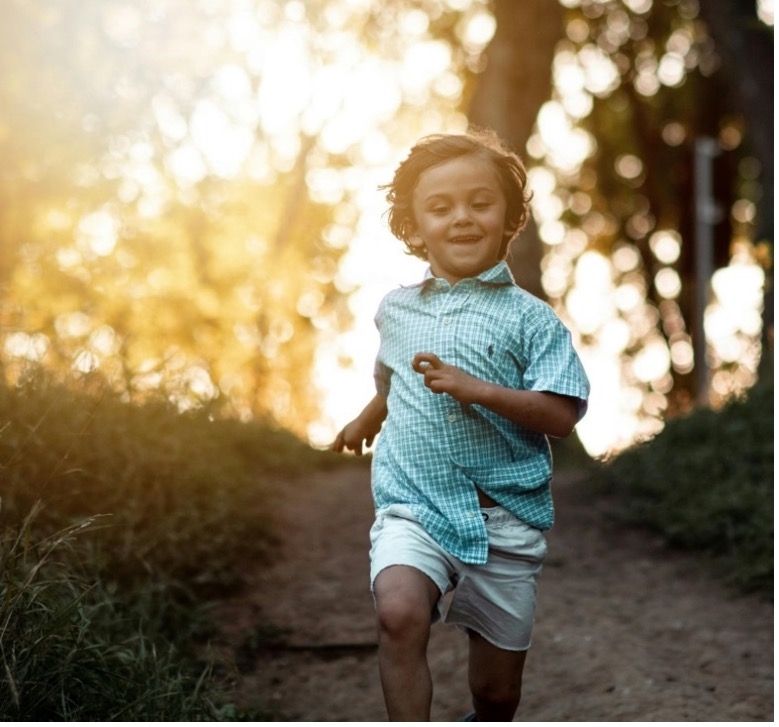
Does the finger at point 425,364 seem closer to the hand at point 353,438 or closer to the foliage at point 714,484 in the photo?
the hand at point 353,438

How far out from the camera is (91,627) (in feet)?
14.8

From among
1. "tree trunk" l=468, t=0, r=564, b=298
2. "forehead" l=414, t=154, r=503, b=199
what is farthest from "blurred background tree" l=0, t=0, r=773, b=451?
"forehead" l=414, t=154, r=503, b=199

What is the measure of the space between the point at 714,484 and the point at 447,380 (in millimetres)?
4791

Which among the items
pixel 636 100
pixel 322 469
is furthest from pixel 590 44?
pixel 322 469

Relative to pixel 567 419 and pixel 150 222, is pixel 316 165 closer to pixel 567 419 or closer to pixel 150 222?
pixel 150 222

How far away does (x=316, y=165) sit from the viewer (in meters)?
23.3

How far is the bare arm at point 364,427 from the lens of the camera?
3.73 meters

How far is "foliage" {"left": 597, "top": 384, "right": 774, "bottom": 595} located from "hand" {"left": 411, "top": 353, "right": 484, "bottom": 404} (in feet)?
11.8

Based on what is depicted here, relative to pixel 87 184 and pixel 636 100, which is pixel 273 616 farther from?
pixel 636 100

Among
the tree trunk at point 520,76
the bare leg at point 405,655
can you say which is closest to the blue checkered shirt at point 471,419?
the bare leg at point 405,655

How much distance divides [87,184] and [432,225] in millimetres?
11578

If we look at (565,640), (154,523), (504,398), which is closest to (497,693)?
(504,398)

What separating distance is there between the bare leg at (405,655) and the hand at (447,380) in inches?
20.6

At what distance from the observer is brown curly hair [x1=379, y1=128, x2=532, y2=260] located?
360cm
